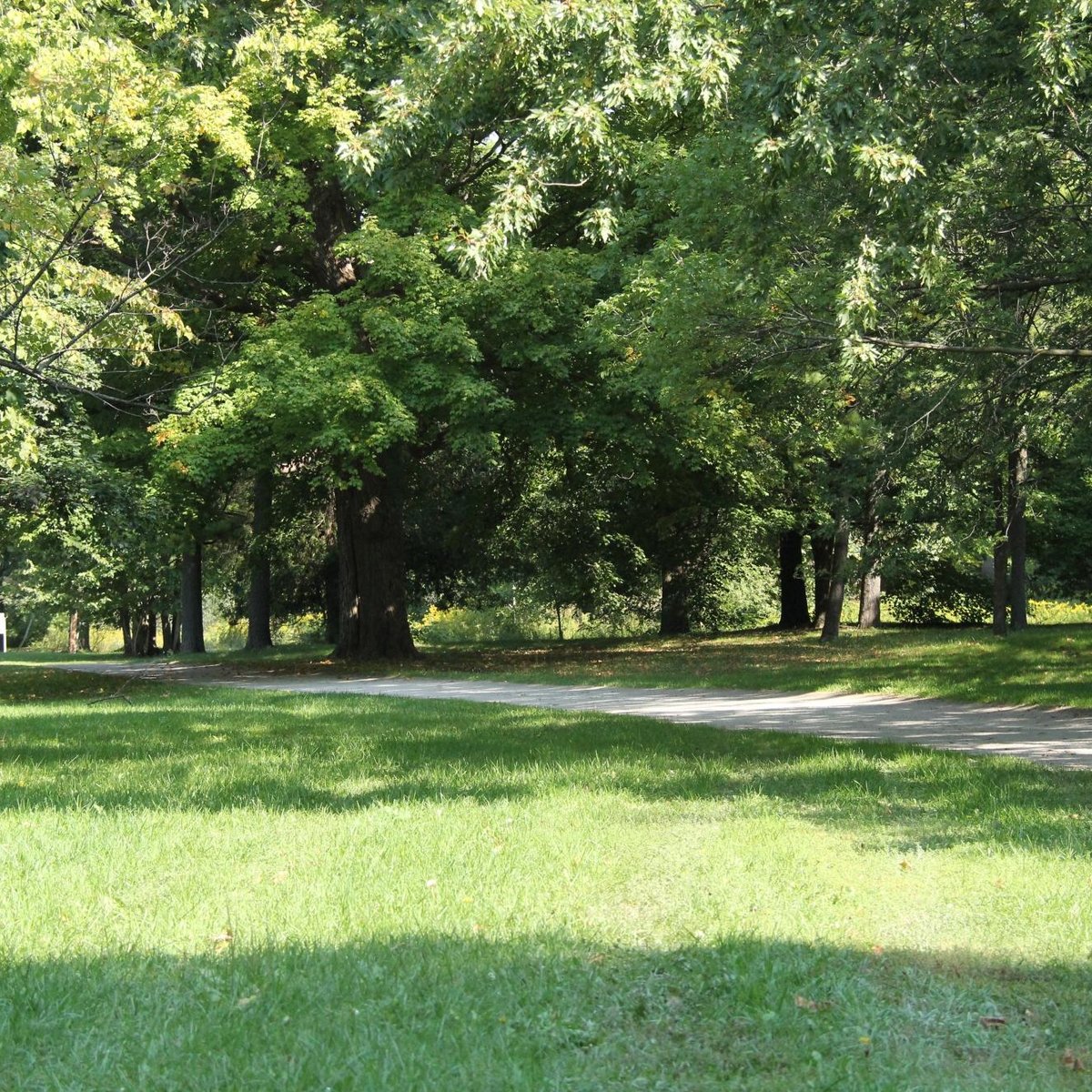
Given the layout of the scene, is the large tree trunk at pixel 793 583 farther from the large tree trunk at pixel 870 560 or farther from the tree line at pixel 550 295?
the large tree trunk at pixel 870 560

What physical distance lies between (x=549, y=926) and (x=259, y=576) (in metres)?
30.3

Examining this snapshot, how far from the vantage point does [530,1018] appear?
411 cm

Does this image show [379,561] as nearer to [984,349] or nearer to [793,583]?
[793,583]

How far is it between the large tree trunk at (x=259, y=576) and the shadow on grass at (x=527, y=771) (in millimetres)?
16473

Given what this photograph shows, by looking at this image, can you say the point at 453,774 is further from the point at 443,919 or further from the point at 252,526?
the point at 252,526

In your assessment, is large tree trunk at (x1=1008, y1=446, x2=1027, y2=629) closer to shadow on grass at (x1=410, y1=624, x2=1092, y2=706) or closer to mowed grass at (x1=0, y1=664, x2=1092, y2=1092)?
shadow on grass at (x1=410, y1=624, x2=1092, y2=706)

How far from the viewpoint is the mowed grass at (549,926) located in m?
3.84

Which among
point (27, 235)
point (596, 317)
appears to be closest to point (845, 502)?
point (596, 317)

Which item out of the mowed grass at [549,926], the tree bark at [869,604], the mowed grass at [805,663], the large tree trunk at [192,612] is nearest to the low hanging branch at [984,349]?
the mowed grass at [549,926]

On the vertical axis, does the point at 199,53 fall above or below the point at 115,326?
above

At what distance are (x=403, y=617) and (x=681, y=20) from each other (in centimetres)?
1781

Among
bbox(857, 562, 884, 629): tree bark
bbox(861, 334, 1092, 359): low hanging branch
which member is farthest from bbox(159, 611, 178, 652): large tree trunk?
bbox(861, 334, 1092, 359): low hanging branch

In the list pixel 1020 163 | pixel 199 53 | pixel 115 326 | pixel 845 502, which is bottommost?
pixel 845 502

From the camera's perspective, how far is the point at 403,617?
25.2m
